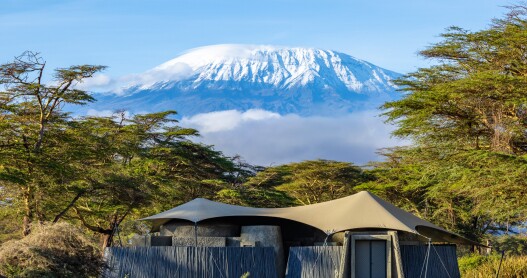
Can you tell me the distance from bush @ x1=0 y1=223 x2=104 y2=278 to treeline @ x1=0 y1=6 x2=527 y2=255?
484 inches

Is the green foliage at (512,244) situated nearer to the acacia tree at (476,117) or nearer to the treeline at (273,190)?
the treeline at (273,190)

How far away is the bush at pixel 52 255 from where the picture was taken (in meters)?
13.6

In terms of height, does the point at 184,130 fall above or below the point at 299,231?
above

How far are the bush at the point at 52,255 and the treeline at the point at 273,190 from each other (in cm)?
1228

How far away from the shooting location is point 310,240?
22594 millimetres

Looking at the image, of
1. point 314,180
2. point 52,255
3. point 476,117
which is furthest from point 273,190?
point 52,255

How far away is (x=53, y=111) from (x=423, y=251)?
20.3 metres

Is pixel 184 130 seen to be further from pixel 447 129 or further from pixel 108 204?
pixel 447 129

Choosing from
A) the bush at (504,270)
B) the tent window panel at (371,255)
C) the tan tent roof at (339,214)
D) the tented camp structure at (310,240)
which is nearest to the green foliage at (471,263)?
the bush at (504,270)

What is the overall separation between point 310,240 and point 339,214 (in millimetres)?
1653

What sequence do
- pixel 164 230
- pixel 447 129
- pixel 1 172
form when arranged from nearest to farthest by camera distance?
pixel 164 230
pixel 1 172
pixel 447 129

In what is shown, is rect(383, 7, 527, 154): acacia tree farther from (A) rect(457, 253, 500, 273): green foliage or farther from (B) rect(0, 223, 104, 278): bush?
(B) rect(0, 223, 104, 278): bush

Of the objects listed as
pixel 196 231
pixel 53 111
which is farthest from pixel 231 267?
pixel 53 111

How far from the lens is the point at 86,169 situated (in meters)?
36.5
